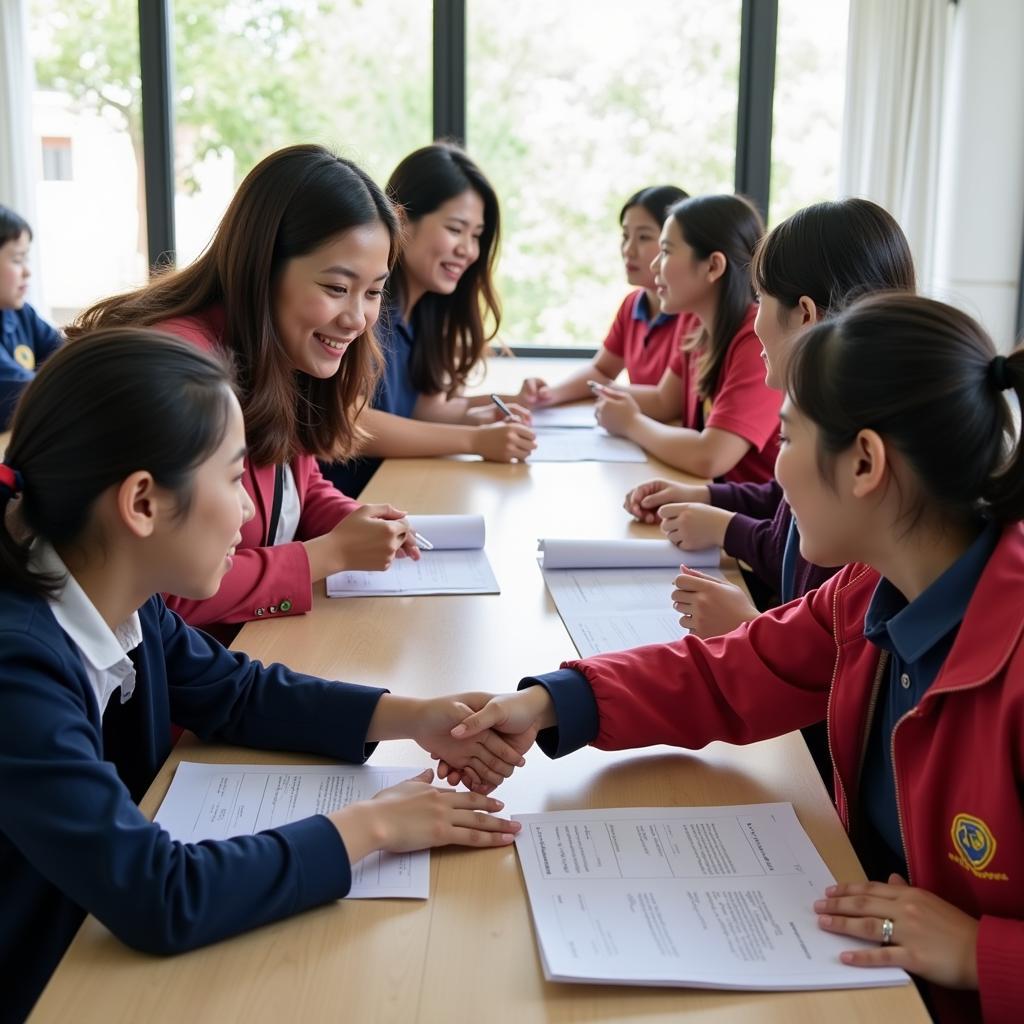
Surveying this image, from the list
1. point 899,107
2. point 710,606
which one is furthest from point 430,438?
point 899,107

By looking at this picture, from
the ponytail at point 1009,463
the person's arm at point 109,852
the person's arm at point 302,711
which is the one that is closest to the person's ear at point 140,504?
the person's arm at point 109,852

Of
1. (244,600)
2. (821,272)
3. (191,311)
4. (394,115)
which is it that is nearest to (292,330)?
(191,311)

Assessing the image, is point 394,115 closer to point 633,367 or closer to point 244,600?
point 633,367

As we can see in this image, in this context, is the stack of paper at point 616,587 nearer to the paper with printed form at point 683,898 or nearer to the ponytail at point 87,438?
the paper with printed form at point 683,898

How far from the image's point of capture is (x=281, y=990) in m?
0.85

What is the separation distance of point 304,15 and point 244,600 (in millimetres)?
3718

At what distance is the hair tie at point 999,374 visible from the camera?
1.02 metres

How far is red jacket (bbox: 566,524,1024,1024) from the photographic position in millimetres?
952

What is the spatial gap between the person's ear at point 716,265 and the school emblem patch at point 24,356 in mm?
2434

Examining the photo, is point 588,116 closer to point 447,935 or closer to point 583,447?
point 583,447

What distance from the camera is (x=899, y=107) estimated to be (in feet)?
14.8

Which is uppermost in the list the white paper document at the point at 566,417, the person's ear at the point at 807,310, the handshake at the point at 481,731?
the person's ear at the point at 807,310

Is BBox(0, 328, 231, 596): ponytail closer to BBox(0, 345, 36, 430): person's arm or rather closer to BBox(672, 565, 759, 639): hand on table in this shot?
BBox(672, 565, 759, 639): hand on table

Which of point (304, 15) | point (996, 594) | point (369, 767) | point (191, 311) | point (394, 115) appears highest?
point (304, 15)
